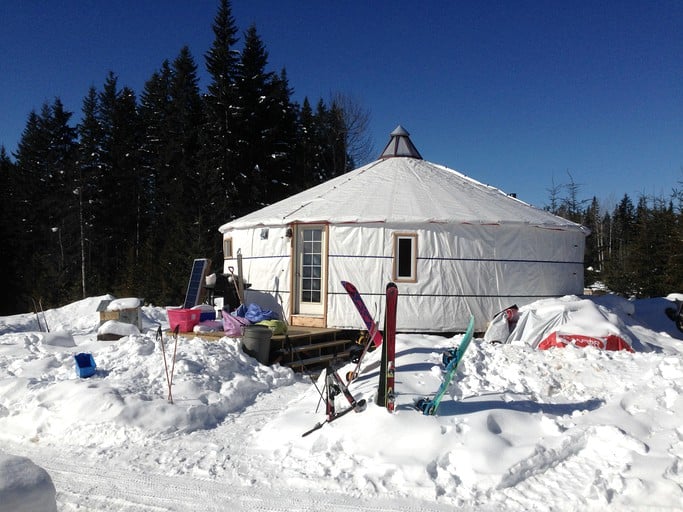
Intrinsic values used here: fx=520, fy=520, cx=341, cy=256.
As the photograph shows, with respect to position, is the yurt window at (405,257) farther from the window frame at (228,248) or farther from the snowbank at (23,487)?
the snowbank at (23,487)

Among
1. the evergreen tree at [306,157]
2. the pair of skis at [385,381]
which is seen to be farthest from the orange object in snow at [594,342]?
the evergreen tree at [306,157]

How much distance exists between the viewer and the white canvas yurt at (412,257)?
8.23 metres

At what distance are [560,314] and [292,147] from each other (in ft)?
51.1

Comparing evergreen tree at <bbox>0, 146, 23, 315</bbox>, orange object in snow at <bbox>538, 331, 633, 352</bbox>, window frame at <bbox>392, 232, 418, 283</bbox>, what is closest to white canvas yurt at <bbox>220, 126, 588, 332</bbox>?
window frame at <bbox>392, 232, 418, 283</bbox>

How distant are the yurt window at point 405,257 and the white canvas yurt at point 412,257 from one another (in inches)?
0.6

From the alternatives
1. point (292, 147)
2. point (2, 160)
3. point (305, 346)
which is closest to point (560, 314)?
point (305, 346)

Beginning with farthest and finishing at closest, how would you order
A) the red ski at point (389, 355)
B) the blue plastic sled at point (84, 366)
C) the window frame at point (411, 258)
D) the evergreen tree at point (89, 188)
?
the evergreen tree at point (89, 188) < the window frame at point (411, 258) < the blue plastic sled at point (84, 366) < the red ski at point (389, 355)

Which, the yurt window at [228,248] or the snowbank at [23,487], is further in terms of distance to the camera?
the yurt window at [228,248]

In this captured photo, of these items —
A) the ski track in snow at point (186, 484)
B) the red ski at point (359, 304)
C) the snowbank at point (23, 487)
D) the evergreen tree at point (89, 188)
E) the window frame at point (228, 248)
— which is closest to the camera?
the snowbank at point (23, 487)

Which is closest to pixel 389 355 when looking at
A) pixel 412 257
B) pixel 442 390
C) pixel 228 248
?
pixel 442 390

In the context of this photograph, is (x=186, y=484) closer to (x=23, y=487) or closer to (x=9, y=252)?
(x=23, y=487)

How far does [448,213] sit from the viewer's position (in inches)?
326

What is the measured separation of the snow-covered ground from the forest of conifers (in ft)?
35.0

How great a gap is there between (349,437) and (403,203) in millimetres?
5298
